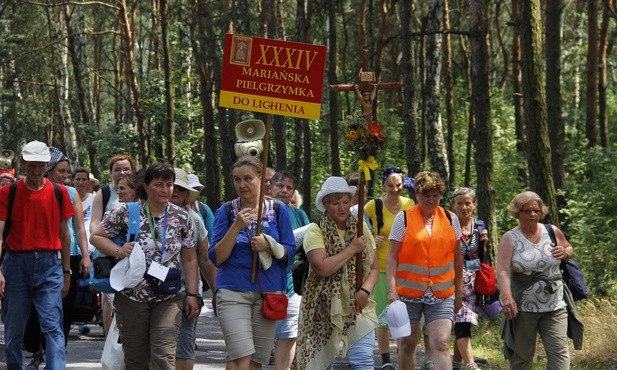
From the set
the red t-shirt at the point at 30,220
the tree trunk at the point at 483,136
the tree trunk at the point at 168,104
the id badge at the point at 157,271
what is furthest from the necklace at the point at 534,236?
the tree trunk at the point at 168,104

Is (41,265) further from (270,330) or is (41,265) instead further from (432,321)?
(432,321)

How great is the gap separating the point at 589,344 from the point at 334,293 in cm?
459

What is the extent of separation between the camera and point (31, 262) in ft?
31.2

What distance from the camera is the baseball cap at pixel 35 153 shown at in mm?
9445

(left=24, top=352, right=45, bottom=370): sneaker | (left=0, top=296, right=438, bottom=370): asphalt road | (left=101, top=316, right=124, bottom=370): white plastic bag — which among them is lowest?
(left=0, top=296, right=438, bottom=370): asphalt road

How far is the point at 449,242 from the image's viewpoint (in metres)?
9.58

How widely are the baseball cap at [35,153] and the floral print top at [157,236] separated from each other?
60.7 inches

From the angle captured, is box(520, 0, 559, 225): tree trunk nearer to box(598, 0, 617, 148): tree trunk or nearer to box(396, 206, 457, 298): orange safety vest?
box(396, 206, 457, 298): orange safety vest

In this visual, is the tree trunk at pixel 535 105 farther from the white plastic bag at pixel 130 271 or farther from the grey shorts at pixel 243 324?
the white plastic bag at pixel 130 271

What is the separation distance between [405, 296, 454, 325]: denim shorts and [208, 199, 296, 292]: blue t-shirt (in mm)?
1302

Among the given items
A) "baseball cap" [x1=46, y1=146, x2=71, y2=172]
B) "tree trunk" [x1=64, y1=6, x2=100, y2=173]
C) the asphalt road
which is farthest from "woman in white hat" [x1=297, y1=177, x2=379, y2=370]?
"tree trunk" [x1=64, y1=6, x2=100, y2=173]

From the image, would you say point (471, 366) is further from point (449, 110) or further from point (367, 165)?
point (449, 110)

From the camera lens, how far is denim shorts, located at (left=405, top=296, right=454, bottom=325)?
9.46 meters

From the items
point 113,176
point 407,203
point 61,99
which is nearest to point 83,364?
point 113,176
